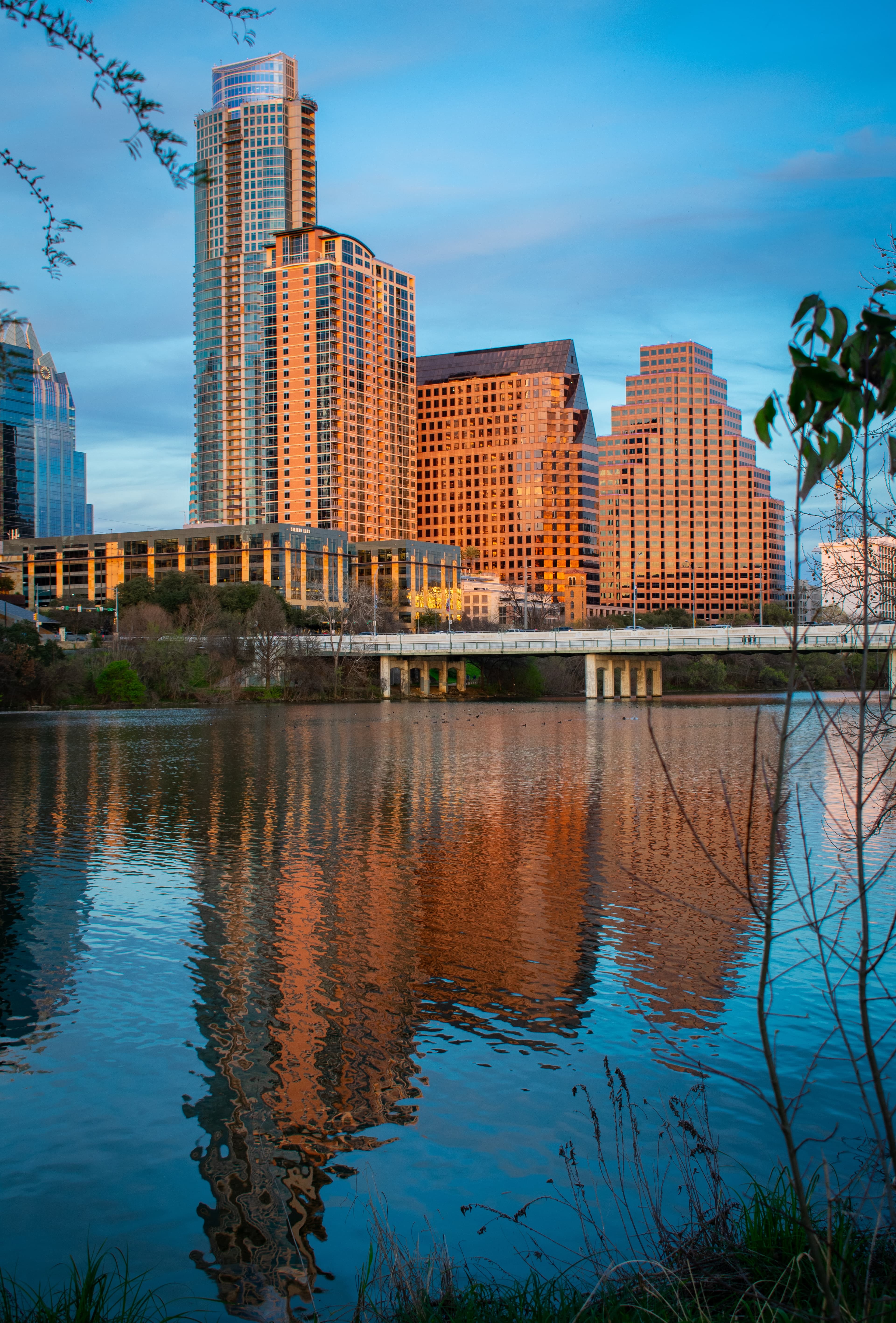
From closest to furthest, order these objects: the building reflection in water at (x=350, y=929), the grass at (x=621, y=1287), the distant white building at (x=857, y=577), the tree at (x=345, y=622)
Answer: the grass at (x=621, y=1287), the building reflection in water at (x=350, y=929), the distant white building at (x=857, y=577), the tree at (x=345, y=622)

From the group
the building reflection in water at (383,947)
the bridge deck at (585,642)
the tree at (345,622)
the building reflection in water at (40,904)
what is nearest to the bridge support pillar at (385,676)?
the bridge deck at (585,642)

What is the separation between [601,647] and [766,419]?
352 ft

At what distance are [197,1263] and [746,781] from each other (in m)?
30.2

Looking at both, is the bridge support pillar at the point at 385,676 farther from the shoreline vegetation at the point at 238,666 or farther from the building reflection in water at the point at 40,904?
the building reflection in water at the point at 40,904

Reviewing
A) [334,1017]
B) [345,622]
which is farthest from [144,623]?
[334,1017]

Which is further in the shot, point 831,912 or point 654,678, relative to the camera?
point 654,678

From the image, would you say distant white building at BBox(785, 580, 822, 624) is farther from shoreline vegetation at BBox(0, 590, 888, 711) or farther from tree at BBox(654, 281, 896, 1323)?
shoreline vegetation at BBox(0, 590, 888, 711)

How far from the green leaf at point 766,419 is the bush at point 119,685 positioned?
300 ft

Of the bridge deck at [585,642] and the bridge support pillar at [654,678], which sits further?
the bridge support pillar at [654,678]

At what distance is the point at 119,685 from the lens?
91.2m

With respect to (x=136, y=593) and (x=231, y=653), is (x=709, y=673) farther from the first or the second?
(x=136, y=593)

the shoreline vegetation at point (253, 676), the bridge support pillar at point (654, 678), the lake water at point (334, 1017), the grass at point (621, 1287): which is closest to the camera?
the grass at point (621, 1287)

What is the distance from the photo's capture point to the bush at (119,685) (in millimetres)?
91125

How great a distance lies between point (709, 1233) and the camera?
23.3 ft
